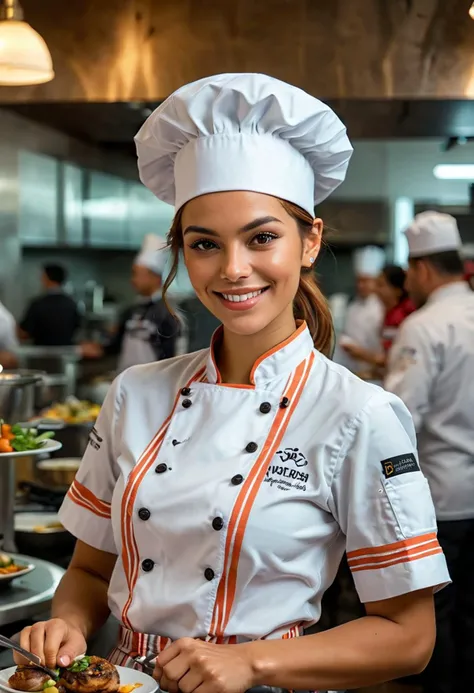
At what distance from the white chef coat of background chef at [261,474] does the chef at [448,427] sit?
203 cm

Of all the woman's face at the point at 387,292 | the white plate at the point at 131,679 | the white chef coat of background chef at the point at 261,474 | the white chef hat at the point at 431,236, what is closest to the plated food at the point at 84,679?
the white plate at the point at 131,679

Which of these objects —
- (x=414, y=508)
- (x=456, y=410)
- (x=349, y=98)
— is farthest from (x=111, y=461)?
(x=349, y=98)

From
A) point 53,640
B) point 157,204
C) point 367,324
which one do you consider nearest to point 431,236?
point 53,640

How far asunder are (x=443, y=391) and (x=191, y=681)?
2409 millimetres

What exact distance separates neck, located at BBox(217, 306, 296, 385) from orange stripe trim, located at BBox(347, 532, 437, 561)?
30 cm

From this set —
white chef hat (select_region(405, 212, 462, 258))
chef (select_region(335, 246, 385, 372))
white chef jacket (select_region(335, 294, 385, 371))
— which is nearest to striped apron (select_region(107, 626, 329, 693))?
white chef hat (select_region(405, 212, 462, 258))

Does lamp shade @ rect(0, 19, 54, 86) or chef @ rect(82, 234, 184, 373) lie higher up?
lamp shade @ rect(0, 19, 54, 86)

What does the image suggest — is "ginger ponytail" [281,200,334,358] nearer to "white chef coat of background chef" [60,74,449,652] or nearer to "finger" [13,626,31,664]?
"white chef coat of background chef" [60,74,449,652]

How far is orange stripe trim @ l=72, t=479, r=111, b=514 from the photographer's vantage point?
1506 millimetres

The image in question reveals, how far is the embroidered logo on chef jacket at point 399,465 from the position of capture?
51.4 inches

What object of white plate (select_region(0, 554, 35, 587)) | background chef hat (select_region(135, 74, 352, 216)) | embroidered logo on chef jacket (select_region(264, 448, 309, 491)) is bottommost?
white plate (select_region(0, 554, 35, 587))

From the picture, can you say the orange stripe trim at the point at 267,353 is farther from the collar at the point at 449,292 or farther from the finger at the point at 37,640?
the collar at the point at 449,292

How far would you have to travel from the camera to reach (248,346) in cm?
146

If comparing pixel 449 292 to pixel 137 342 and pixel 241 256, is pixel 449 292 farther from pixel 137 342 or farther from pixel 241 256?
pixel 241 256
